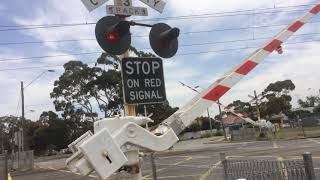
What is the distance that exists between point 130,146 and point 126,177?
4.84 feet

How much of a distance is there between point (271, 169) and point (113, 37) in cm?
276

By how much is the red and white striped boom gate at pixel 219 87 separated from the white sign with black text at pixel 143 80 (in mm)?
411

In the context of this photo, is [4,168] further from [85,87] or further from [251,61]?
[85,87]

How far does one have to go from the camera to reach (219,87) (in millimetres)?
5789

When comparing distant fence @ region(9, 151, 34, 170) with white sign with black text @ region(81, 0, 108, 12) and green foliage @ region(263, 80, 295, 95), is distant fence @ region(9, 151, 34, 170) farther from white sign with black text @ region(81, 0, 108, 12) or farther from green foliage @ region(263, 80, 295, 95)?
green foliage @ region(263, 80, 295, 95)

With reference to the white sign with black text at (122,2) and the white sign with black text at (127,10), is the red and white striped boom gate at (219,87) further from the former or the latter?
the white sign with black text at (122,2)

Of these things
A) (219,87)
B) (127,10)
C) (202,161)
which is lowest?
(202,161)

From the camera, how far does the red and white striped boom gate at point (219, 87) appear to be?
564cm

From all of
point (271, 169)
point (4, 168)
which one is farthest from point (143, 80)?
point (4, 168)

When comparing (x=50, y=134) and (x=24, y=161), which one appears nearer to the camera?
(x=24, y=161)

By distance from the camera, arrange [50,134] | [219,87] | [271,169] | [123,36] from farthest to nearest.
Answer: [50,134] → [271,169] → [123,36] → [219,87]

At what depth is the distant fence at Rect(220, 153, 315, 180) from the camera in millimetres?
6090

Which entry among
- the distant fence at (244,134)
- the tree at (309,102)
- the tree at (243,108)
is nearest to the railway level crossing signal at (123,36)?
the distant fence at (244,134)

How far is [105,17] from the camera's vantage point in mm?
6016
